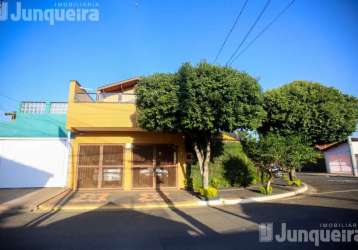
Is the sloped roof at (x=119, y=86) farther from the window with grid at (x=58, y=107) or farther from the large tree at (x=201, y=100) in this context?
the large tree at (x=201, y=100)

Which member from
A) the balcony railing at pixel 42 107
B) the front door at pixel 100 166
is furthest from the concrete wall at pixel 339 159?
the balcony railing at pixel 42 107

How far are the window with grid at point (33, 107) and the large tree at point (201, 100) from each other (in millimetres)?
9314

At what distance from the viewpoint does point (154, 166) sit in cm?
1365

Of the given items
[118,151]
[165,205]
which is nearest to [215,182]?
[165,205]

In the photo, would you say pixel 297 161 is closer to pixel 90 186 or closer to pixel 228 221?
pixel 228 221

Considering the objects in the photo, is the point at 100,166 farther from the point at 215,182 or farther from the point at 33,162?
the point at 215,182

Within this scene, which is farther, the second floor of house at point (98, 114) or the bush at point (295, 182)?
the bush at point (295, 182)

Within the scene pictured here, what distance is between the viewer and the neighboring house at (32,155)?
13.4 meters

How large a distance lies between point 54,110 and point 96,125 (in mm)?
5104

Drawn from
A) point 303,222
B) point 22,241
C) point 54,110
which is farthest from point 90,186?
point 303,222

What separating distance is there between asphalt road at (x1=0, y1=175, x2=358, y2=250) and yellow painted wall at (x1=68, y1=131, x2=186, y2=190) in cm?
512

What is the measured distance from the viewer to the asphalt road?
483 cm

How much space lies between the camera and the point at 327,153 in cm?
2764

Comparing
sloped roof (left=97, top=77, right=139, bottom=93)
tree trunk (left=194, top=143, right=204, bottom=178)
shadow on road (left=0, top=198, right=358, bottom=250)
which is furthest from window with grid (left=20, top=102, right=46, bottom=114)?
tree trunk (left=194, top=143, right=204, bottom=178)
